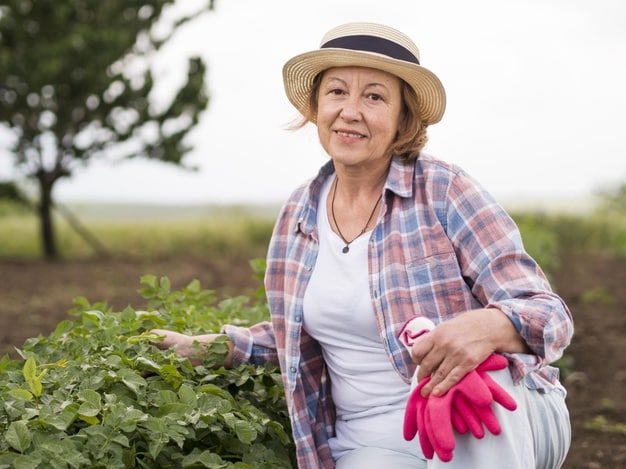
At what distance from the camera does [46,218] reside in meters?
15.7

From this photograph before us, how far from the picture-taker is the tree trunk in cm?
1528

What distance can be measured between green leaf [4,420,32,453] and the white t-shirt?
3.24 feet

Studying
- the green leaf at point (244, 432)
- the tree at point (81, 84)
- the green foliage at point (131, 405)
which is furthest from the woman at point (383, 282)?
the tree at point (81, 84)

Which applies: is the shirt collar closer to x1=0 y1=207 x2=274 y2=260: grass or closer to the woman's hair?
the woman's hair

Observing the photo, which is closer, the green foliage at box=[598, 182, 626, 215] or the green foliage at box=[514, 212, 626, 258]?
the green foliage at box=[514, 212, 626, 258]

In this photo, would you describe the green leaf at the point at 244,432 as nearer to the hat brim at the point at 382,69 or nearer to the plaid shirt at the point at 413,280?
the plaid shirt at the point at 413,280

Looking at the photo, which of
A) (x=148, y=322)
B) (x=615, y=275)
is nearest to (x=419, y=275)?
(x=148, y=322)

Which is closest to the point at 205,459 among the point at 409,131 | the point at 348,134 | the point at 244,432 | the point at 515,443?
the point at 244,432

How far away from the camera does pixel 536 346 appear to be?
229 centimetres

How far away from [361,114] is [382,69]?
161 mm

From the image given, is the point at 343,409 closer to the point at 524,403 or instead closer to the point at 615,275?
the point at 524,403

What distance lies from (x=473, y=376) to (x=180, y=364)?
1.06m

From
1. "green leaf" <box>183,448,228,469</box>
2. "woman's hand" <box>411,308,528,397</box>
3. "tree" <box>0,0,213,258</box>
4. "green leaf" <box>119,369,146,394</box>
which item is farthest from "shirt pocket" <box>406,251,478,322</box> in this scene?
"tree" <box>0,0,213,258</box>

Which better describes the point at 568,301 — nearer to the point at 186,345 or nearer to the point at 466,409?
the point at 186,345
